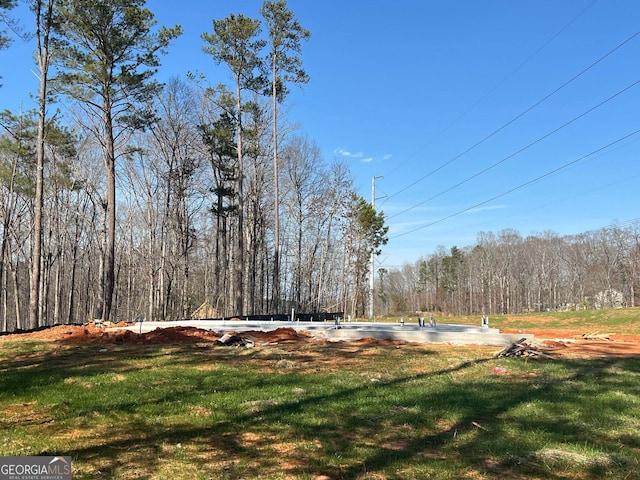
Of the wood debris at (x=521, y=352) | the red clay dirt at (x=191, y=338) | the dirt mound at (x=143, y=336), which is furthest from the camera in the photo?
Answer: the dirt mound at (x=143, y=336)

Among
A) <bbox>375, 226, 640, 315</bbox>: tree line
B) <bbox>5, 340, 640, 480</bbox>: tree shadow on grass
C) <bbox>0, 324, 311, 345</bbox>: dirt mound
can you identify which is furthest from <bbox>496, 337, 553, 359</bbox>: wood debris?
<bbox>375, 226, 640, 315</bbox>: tree line

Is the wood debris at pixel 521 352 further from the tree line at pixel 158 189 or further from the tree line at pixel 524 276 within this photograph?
the tree line at pixel 524 276

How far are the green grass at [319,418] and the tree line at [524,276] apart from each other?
46.3 metres

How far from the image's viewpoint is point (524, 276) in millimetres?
63969

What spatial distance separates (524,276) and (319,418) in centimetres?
6678

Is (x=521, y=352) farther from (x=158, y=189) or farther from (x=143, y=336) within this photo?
(x=158, y=189)

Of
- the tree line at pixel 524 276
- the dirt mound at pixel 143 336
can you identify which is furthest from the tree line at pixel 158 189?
the tree line at pixel 524 276

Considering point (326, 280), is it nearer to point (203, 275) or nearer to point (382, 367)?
point (203, 275)

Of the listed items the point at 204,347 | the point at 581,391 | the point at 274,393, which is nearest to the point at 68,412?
the point at 274,393

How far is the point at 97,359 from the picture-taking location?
27.5 feet

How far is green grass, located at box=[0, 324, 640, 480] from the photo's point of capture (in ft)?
12.0

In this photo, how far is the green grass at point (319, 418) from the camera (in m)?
3.65

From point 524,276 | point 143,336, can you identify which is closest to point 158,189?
point 143,336

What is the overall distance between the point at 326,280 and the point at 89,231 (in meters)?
22.6
